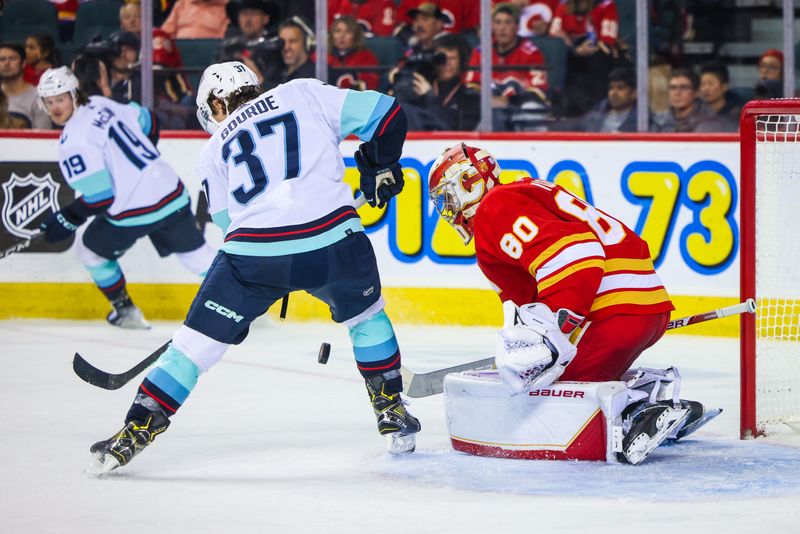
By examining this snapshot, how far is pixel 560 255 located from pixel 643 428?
482 millimetres

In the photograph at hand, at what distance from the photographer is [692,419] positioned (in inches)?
149

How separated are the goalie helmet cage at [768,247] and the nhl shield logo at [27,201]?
353cm

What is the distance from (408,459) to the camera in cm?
372

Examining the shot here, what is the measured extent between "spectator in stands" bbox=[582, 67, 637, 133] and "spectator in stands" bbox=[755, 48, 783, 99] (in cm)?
55

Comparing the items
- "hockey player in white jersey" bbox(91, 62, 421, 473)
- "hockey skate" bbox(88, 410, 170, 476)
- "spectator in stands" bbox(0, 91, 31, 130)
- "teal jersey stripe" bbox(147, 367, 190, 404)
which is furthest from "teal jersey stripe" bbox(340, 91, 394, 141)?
"spectator in stands" bbox(0, 91, 31, 130)

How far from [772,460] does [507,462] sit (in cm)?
66

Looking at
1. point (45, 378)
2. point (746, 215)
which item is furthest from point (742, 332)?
point (45, 378)

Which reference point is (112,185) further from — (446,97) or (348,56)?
(446,97)

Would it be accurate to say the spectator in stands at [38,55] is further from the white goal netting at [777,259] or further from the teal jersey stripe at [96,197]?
the white goal netting at [777,259]

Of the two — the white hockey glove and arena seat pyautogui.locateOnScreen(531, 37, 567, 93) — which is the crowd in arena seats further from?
the white hockey glove

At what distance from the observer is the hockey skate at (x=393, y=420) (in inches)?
149

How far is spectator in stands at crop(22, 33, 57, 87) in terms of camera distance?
6.96m

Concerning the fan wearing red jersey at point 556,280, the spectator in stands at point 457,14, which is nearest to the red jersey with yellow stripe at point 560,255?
the fan wearing red jersey at point 556,280

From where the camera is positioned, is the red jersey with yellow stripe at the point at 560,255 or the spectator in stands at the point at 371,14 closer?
the red jersey with yellow stripe at the point at 560,255
